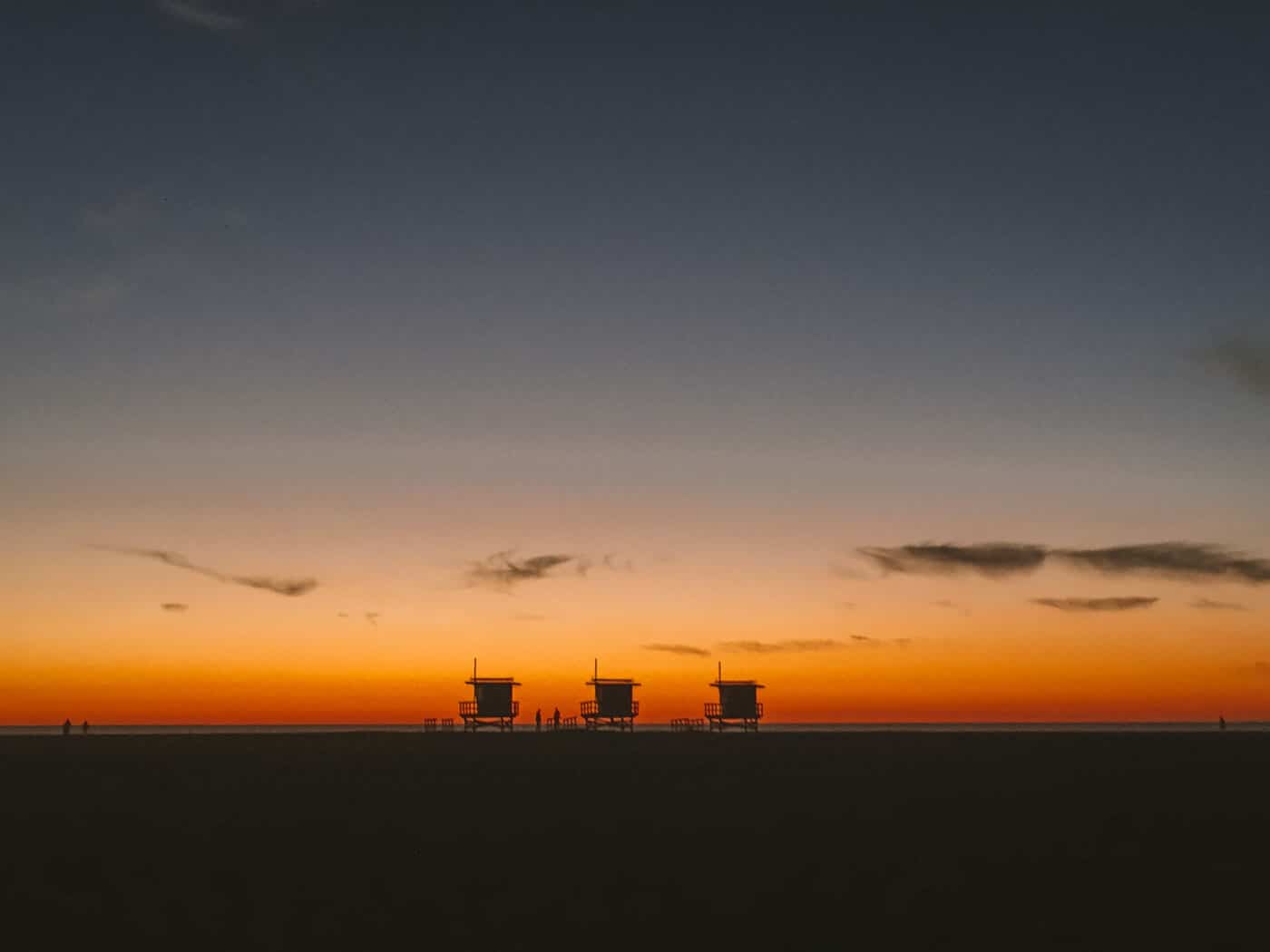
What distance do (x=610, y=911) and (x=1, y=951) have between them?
7.74m

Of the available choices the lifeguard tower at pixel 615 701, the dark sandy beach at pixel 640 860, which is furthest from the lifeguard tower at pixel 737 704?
the dark sandy beach at pixel 640 860

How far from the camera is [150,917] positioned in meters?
17.1

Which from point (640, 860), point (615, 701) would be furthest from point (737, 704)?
point (640, 860)

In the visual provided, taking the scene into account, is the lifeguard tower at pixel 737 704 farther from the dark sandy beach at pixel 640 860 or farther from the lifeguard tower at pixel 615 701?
the dark sandy beach at pixel 640 860

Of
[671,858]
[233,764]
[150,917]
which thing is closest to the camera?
[150,917]

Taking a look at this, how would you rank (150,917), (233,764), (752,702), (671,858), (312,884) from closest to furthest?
(150,917)
(312,884)
(671,858)
(233,764)
(752,702)

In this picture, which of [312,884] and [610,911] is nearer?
[610,911]

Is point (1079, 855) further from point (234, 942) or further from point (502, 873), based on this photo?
point (234, 942)

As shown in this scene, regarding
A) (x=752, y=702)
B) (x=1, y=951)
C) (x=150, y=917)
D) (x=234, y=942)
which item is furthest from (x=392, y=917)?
(x=752, y=702)

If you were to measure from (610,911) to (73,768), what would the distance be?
32.4 m

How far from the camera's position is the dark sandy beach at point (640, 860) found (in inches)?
644

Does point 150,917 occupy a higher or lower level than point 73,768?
lower

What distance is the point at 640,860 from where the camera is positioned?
2166 cm

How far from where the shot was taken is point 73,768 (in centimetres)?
4338
